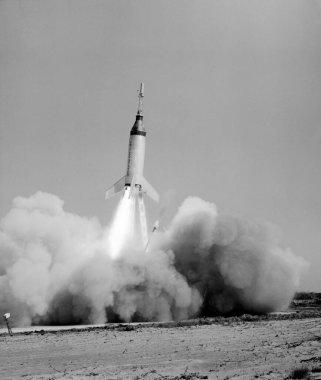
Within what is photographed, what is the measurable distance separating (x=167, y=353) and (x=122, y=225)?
19.6m

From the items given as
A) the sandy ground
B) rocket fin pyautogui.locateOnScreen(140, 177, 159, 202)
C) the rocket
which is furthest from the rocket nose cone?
the sandy ground

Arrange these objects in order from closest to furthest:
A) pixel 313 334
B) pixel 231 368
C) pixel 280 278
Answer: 1. pixel 231 368
2. pixel 313 334
3. pixel 280 278

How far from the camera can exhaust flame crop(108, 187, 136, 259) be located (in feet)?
121

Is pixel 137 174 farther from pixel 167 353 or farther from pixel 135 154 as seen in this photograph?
pixel 167 353

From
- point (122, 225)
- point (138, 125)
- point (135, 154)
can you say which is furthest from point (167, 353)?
point (138, 125)

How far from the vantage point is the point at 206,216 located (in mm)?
36906

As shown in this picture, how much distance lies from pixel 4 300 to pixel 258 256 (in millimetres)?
17824

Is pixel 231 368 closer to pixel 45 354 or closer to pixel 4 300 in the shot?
pixel 45 354

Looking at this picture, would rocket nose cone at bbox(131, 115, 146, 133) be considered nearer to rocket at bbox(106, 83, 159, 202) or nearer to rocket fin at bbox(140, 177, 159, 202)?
rocket at bbox(106, 83, 159, 202)

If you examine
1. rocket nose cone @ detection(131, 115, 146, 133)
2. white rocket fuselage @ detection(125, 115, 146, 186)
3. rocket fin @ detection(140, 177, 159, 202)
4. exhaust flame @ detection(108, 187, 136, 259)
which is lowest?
exhaust flame @ detection(108, 187, 136, 259)

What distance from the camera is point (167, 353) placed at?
17797 millimetres

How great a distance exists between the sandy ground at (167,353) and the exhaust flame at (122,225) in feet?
38.6

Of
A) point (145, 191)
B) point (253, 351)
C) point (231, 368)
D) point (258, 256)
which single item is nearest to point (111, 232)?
point (145, 191)

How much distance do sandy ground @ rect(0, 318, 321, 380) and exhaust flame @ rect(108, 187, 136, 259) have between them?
11.8 meters
